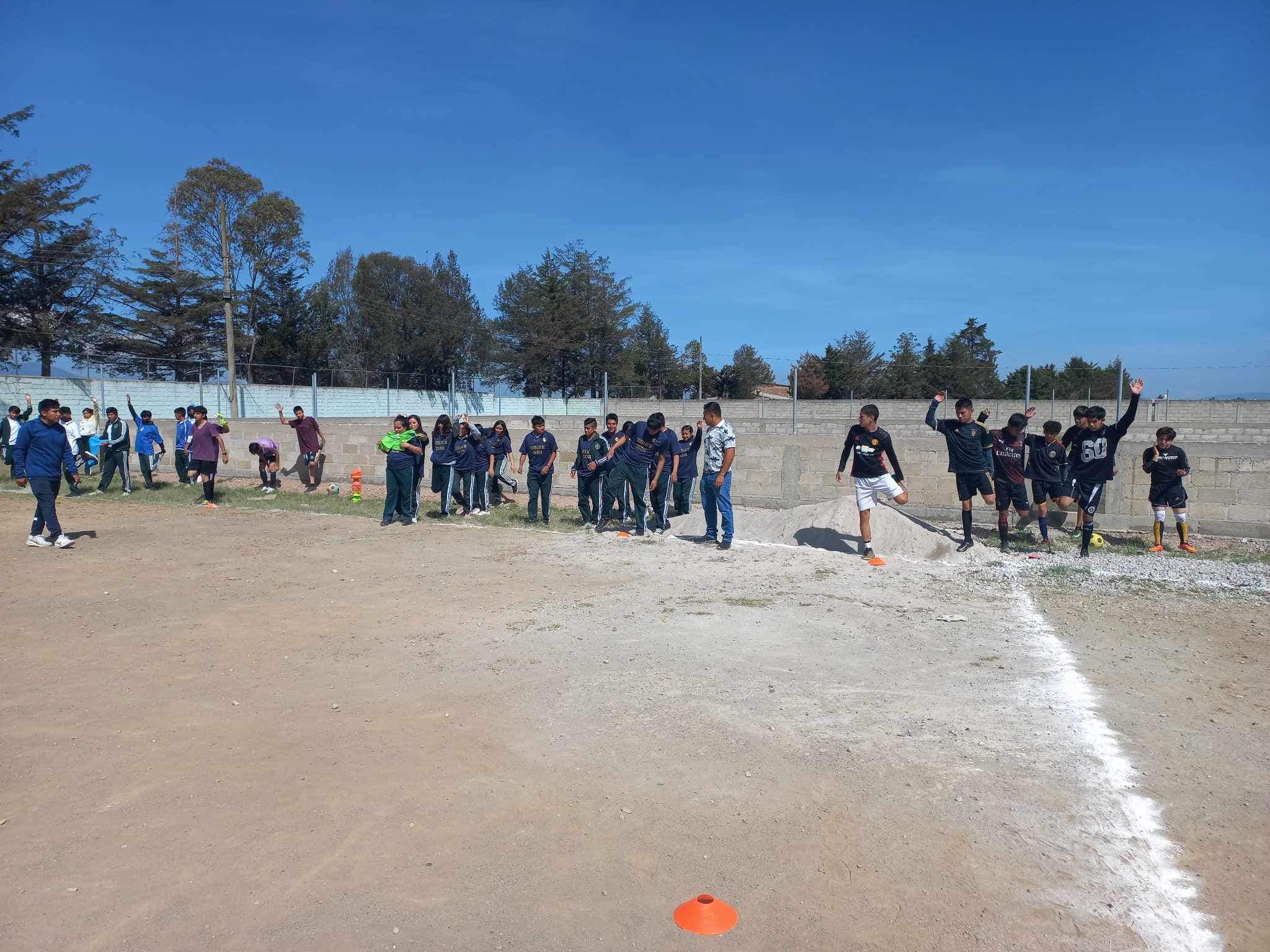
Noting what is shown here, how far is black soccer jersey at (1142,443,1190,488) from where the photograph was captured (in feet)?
34.3

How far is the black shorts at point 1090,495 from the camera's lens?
10242 mm

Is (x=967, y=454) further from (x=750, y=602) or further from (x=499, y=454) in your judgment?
(x=499, y=454)

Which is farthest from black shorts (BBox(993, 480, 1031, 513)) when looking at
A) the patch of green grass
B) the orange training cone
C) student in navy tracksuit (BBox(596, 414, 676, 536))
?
the orange training cone

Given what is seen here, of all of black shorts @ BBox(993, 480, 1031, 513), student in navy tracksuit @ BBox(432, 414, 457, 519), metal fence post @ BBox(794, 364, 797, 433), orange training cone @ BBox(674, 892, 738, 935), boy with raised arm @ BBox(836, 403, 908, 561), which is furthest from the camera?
metal fence post @ BBox(794, 364, 797, 433)

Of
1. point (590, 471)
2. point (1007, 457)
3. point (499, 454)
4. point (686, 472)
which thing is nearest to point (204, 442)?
point (499, 454)

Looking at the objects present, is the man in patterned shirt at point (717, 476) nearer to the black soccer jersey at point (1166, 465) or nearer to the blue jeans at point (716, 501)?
the blue jeans at point (716, 501)

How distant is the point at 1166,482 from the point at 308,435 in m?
15.1

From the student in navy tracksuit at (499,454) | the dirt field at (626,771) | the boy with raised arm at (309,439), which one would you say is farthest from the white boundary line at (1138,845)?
the boy with raised arm at (309,439)

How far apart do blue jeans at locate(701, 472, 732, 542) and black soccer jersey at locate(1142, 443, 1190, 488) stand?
5252mm

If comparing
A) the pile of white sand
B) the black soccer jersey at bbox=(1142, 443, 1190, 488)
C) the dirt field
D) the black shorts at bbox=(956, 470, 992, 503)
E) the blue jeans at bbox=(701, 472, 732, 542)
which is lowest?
the dirt field

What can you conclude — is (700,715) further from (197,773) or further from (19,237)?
(19,237)

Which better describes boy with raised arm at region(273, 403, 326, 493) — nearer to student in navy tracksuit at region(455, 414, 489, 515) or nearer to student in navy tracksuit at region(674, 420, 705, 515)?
student in navy tracksuit at region(455, 414, 489, 515)

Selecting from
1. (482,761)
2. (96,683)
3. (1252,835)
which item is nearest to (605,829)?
(482,761)

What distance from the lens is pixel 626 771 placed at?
4324 mm
